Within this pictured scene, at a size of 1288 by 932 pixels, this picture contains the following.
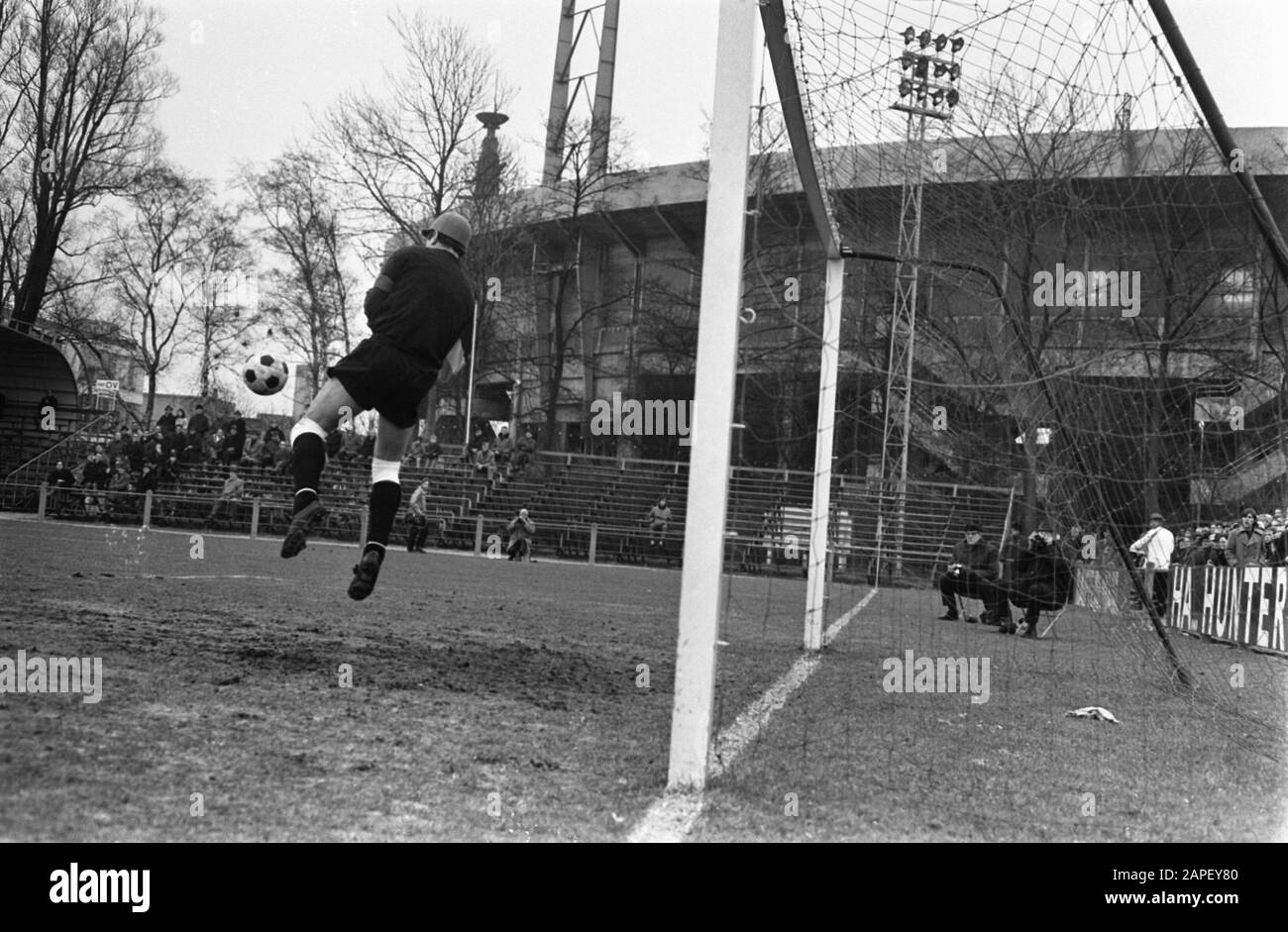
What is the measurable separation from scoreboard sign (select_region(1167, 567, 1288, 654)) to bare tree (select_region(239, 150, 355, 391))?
379 inches

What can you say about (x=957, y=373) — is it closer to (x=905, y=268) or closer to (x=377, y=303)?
(x=905, y=268)

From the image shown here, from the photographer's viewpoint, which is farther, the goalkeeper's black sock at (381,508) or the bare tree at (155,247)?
the bare tree at (155,247)

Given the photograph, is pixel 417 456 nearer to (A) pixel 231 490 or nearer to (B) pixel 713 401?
(A) pixel 231 490

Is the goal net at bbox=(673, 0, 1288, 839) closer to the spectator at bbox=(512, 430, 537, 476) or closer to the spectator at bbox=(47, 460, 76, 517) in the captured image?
the spectator at bbox=(512, 430, 537, 476)

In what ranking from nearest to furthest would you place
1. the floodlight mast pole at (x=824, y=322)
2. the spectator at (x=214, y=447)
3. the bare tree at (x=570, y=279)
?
the floodlight mast pole at (x=824, y=322) → the spectator at (x=214, y=447) → the bare tree at (x=570, y=279)

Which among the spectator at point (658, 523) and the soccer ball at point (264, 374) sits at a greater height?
the soccer ball at point (264, 374)

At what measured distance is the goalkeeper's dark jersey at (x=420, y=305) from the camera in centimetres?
513

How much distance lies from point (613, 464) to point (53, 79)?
51.9 feet

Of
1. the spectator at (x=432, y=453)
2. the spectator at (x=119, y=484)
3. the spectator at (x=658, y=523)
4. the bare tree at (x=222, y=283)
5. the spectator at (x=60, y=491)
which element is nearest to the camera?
the bare tree at (x=222, y=283)

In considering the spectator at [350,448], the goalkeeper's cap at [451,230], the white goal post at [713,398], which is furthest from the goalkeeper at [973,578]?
the white goal post at [713,398]

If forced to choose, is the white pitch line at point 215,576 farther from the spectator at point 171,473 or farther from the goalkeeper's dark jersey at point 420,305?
the spectator at point 171,473

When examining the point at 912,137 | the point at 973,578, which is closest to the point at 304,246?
the point at 912,137
